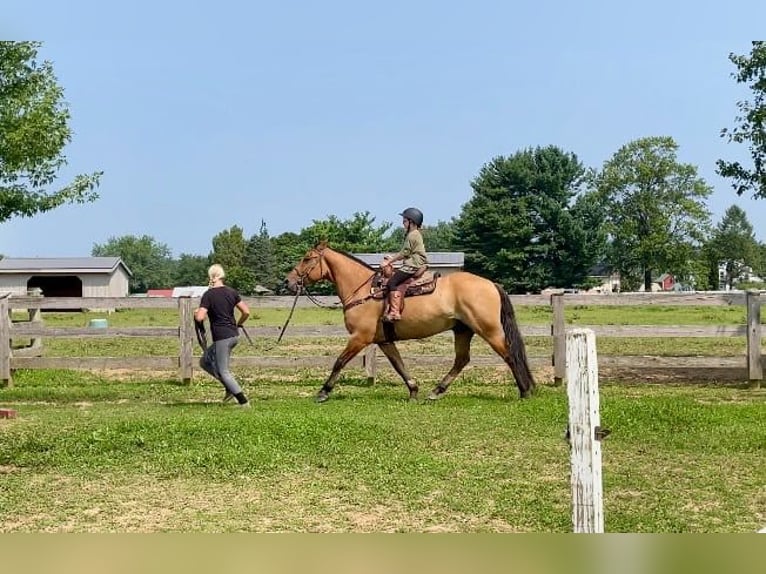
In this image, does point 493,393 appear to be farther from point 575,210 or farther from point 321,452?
point 575,210

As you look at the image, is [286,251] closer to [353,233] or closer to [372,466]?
[353,233]

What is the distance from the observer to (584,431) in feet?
10.2

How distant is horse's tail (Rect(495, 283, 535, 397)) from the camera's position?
33.9 feet

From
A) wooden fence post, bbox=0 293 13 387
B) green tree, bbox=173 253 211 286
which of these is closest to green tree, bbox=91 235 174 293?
green tree, bbox=173 253 211 286

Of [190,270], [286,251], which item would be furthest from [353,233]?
[190,270]

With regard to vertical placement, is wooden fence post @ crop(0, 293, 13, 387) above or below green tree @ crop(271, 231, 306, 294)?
below

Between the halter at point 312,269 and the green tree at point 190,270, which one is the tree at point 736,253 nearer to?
the green tree at point 190,270

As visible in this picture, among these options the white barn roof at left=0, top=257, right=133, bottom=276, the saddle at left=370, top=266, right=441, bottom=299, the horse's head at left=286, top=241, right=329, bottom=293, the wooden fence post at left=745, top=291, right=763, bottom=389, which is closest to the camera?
the saddle at left=370, top=266, right=441, bottom=299

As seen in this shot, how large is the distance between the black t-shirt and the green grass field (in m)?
0.94

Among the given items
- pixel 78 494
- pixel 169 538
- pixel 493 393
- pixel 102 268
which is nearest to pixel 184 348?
pixel 493 393

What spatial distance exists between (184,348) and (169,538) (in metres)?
10.6

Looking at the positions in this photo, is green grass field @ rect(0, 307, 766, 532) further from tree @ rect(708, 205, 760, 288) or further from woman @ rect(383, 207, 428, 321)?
tree @ rect(708, 205, 760, 288)

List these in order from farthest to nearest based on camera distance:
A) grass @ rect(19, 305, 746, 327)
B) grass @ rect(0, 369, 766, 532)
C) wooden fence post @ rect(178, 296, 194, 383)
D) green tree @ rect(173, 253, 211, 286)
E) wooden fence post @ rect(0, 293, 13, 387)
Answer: green tree @ rect(173, 253, 211, 286) < grass @ rect(19, 305, 746, 327) < wooden fence post @ rect(0, 293, 13, 387) < wooden fence post @ rect(178, 296, 194, 383) < grass @ rect(0, 369, 766, 532)

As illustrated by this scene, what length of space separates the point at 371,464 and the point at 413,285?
4.41 meters
